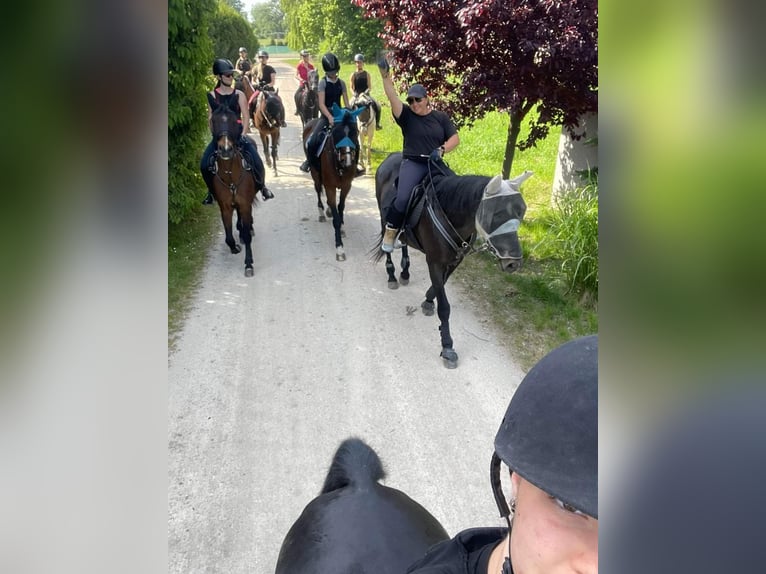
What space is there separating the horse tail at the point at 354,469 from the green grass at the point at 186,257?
331 cm

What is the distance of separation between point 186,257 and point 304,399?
3.78 meters

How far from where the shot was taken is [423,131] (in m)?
5.50

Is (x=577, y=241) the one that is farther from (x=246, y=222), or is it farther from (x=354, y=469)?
(x=354, y=469)

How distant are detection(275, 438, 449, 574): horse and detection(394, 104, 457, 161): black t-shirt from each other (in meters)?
3.63

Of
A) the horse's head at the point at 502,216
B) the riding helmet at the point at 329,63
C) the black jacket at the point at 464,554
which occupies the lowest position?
the black jacket at the point at 464,554

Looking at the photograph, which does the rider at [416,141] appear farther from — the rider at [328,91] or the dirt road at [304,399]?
the rider at [328,91]

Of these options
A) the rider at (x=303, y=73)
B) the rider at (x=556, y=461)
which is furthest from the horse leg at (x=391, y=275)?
the rider at (x=303, y=73)

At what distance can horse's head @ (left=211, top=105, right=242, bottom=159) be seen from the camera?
639 centimetres

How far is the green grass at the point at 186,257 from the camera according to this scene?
248 inches

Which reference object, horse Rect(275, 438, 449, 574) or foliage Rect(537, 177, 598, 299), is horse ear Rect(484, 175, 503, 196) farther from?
horse Rect(275, 438, 449, 574)
